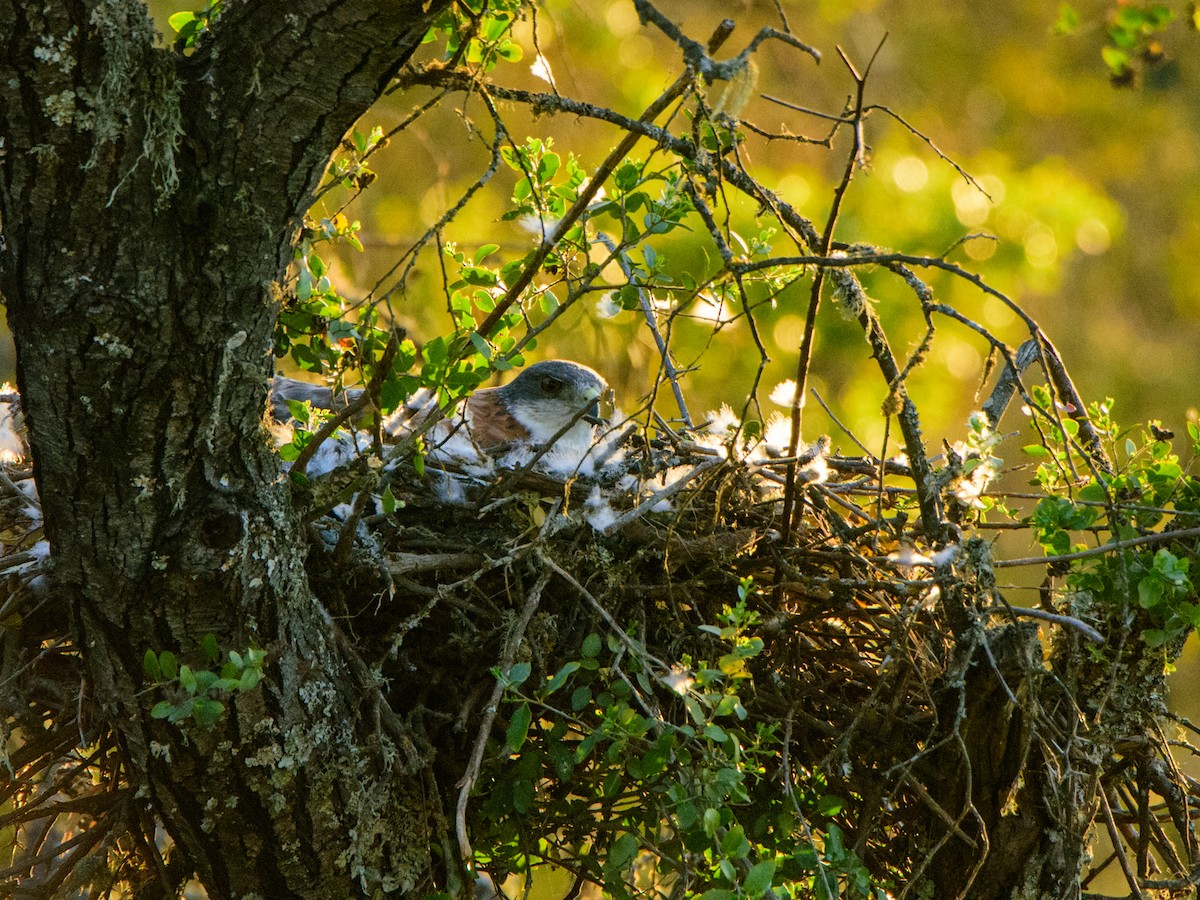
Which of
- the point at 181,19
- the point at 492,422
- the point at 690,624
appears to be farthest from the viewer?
the point at 492,422

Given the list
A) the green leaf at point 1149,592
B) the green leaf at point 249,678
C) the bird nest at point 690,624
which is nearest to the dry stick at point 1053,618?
the bird nest at point 690,624

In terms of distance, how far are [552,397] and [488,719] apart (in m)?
1.98

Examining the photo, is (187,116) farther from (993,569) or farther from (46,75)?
(993,569)

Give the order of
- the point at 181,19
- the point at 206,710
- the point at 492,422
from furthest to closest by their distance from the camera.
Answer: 1. the point at 492,422
2. the point at 181,19
3. the point at 206,710

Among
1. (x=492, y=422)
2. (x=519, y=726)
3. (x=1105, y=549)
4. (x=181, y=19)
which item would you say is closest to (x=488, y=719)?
(x=519, y=726)

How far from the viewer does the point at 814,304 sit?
178 cm

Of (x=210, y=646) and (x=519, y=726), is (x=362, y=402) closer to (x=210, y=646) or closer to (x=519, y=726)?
(x=210, y=646)

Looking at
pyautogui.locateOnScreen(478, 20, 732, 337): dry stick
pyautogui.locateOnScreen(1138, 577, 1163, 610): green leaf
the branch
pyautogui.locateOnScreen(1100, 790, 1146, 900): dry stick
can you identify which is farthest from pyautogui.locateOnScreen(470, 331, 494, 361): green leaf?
pyautogui.locateOnScreen(1100, 790, 1146, 900): dry stick

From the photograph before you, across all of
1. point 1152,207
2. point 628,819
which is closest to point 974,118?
point 1152,207

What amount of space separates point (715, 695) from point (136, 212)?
1.14 meters

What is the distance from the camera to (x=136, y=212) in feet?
5.22

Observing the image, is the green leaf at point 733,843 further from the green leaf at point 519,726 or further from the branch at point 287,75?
the branch at point 287,75

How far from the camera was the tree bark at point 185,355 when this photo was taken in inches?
61.1

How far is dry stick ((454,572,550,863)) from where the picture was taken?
1761 mm
